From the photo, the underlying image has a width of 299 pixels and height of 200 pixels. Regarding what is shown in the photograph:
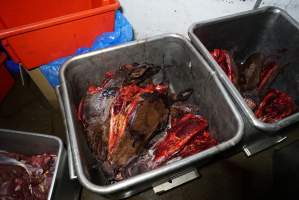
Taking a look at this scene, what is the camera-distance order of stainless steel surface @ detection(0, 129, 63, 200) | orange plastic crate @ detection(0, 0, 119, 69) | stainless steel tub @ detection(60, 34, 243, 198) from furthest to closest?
orange plastic crate @ detection(0, 0, 119, 69)
stainless steel surface @ detection(0, 129, 63, 200)
stainless steel tub @ detection(60, 34, 243, 198)

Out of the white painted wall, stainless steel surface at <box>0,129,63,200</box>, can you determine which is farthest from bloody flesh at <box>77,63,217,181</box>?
the white painted wall

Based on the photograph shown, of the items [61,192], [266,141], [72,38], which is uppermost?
[72,38]

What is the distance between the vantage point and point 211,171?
1.73 meters

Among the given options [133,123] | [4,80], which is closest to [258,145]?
[133,123]

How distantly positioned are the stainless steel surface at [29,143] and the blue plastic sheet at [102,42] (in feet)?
1.68

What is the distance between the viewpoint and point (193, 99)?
1.50 meters

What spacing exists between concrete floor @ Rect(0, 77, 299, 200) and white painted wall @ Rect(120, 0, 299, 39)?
3.11 feet

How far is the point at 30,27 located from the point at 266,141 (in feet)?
5.83

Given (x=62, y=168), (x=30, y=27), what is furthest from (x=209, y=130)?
(x=30, y=27)

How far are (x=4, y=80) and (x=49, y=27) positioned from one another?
0.94 m

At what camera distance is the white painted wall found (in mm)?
1686

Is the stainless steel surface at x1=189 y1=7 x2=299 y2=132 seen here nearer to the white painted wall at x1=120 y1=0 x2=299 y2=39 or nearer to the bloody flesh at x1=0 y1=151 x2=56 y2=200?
the white painted wall at x1=120 y1=0 x2=299 y2=39

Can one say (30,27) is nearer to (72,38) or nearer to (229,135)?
(72,38)

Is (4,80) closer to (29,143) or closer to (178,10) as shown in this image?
(29,143)
